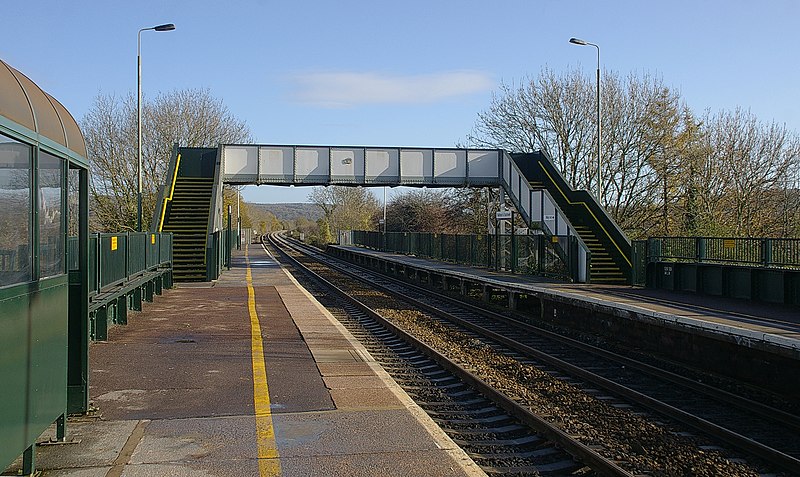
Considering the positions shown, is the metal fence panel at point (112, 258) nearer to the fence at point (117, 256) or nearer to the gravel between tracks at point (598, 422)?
the fence at point (117, 256)

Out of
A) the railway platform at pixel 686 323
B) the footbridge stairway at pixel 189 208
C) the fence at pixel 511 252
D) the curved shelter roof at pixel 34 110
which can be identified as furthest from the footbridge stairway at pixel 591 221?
the curved shelter roof at pixel 34 110

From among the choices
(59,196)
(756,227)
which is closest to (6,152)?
(59,196)

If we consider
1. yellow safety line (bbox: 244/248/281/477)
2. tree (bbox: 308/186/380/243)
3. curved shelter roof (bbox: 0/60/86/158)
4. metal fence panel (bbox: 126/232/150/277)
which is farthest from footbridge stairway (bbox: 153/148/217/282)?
tree (bbox: 308/186/380/243)

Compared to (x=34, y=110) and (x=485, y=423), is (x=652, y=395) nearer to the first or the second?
(x=485, y=423)

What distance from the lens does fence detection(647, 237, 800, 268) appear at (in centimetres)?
1784

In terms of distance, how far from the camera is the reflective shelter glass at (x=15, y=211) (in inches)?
190

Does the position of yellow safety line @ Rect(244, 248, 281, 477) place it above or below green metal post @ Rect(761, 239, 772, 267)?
below

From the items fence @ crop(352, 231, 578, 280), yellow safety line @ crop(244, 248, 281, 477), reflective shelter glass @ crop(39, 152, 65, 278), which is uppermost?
reflective shelter glass @ crop(39, 152, 65, 278)

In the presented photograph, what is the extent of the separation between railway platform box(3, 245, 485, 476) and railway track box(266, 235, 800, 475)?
2.09 metres

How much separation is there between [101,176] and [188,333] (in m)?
31.6

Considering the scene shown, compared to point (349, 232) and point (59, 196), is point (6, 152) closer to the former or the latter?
point (59, 196)

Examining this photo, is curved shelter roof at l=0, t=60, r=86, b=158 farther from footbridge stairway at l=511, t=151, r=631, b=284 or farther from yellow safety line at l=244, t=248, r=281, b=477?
footbridge stairway at l=511, t=151, r=631, b=284

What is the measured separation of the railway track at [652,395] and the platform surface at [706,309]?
4.80 ft

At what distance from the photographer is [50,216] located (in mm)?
5922
